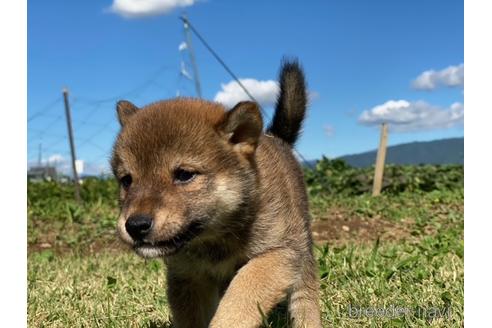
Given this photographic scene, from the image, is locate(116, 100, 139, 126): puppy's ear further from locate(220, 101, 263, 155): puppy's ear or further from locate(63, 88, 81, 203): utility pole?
locate(63, 88, 81, 203): utility pole

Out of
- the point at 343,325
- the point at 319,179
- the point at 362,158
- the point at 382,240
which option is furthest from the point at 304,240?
the point at 362,158

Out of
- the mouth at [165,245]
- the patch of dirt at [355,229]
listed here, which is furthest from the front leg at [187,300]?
the patch of dirt at [355,229]

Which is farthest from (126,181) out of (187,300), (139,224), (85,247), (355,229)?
(355,229)

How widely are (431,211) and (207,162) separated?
7941 mm

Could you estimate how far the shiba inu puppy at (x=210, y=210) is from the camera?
308 cm

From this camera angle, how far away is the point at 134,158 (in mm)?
3225

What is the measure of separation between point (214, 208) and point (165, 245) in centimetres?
35

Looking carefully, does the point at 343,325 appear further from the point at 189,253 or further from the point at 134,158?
the point at 134,158

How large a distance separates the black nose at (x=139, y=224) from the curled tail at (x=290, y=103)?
2.29 metres

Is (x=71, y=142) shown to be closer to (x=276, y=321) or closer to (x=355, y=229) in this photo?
(x=355, y=229)

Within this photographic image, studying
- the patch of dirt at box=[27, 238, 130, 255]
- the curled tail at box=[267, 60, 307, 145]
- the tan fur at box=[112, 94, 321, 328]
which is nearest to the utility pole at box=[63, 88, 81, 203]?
the patch of dirt at box=[27, 238, 130, 255]

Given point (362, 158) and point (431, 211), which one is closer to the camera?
point (431, 211)

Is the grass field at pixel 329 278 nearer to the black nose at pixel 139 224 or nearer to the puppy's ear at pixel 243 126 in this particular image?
the black nose at pixel 139 224
